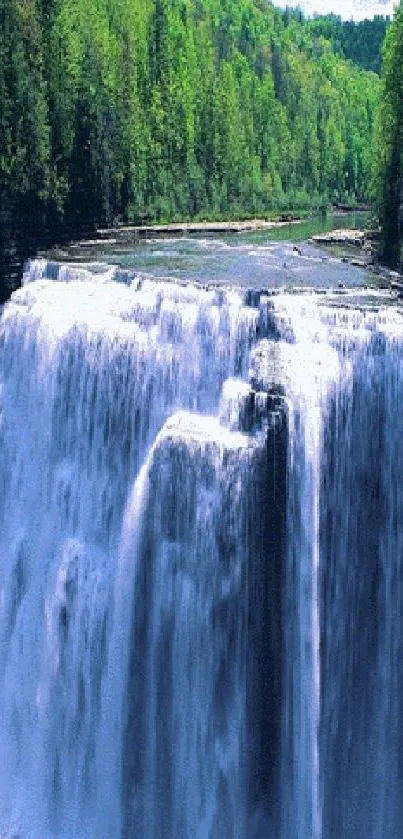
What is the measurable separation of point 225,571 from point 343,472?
7.86ft

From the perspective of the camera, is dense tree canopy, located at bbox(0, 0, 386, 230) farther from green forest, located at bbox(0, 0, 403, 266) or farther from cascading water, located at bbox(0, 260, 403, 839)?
cascading water, located at bbox(0, 260, 403, 839)

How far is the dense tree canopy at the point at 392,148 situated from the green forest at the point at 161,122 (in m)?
0.09

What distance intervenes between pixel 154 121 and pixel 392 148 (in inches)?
645

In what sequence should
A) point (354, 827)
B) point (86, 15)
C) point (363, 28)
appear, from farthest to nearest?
point (363, 28)
point (86, 15)
point (354, 827)

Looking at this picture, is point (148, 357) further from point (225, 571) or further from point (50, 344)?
point (225, 571)

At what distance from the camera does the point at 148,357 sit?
56.1 ft

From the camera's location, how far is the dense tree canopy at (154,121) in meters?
28.6

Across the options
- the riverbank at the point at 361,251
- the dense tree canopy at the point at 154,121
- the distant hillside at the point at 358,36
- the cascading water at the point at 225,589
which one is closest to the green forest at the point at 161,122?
the dense tree canopy at the point at 154,121

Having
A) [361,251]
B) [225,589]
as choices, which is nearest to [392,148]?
[361,251]

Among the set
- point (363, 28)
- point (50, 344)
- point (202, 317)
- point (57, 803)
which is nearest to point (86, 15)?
point (50, 344)

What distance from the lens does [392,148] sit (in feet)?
A: 90.3

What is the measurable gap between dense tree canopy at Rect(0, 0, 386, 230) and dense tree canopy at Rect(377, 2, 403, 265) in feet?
31.1

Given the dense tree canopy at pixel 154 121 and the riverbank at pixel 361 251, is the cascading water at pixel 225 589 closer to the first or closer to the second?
the riverbank at pixel 361 251

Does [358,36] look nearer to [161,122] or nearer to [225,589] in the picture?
[161,122]
